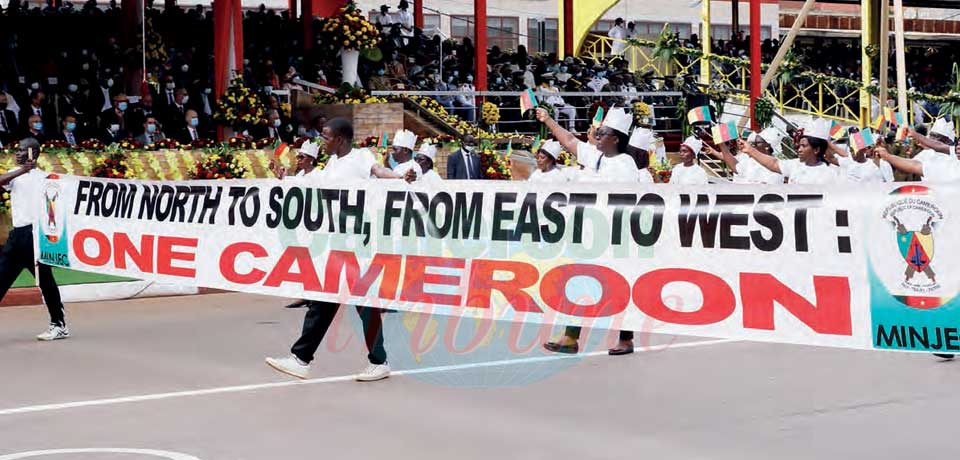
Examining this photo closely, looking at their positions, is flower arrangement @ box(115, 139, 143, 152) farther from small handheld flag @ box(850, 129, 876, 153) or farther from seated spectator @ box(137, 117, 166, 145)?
small handheld flag @ box(850, 129, 876, 153)

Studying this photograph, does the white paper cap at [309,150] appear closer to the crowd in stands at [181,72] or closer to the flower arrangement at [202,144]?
the flower arrangement at [202,144]

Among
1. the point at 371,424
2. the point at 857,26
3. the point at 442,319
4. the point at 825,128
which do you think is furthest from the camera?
the point at 857,26

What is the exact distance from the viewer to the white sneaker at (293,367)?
9.23 metres

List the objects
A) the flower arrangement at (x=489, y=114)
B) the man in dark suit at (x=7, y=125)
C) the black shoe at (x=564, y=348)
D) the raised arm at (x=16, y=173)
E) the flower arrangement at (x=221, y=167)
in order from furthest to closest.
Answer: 1. the flower arrangement at (x=489, y=114)
2. the man in dark suit at (x=7, y=125)
3. the flower arrangement at (x=221, y=167)
4. the raised arm at (x=16, y=173)
5. the black shoe at (x=564, y=348)

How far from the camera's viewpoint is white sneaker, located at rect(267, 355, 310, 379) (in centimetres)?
923

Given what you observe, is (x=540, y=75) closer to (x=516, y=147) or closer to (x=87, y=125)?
(x=516, y=147)

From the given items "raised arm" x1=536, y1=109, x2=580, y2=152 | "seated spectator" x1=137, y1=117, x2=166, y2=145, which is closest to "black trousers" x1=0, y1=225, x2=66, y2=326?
"raised arm" x1=536, y1=109, x2=580, y2=152

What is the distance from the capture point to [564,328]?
36.2ft

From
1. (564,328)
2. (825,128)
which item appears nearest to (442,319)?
(564,328)

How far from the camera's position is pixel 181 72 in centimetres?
2339

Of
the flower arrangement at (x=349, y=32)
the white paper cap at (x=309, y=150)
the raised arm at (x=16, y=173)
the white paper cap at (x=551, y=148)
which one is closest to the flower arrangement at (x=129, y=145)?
the flower arrangement at (x=349, y=32)

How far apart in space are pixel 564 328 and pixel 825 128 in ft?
8.26

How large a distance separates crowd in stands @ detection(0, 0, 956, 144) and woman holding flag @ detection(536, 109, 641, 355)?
10907 mm

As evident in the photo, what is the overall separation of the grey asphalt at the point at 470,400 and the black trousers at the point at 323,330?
0.23 metres
